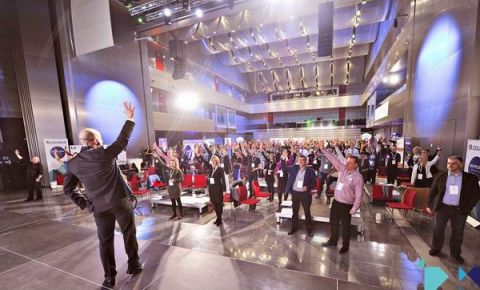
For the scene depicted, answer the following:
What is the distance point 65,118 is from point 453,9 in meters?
13.0

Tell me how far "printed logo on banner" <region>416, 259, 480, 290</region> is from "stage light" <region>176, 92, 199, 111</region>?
14.2 meters

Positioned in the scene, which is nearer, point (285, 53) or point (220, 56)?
point (285, 53)

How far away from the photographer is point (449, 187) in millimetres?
2895

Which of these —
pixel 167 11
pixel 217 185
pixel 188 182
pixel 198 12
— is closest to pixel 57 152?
pixel 188 182

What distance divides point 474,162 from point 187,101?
14.3 metres

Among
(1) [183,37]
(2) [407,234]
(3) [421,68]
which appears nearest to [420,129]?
(3) [421,68]

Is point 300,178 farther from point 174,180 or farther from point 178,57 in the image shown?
point 178,57

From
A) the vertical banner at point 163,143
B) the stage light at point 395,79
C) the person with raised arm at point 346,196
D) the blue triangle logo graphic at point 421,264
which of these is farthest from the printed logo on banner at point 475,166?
the vertical banner at point 163,143

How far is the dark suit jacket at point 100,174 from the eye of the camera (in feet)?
6.49

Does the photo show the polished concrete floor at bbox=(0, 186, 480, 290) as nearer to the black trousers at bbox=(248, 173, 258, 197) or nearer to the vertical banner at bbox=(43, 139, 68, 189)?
the black trousers at bbox=(248, 173, 258, 197)

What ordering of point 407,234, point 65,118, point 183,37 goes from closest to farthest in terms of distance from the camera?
1. point 407,234
2. point 65,118
3. point 183,37

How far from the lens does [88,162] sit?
1970mm

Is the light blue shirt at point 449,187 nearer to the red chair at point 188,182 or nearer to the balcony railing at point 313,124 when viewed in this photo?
the red chair at point 188,182

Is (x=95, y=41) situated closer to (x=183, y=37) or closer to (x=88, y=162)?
(x=183, y=37)
